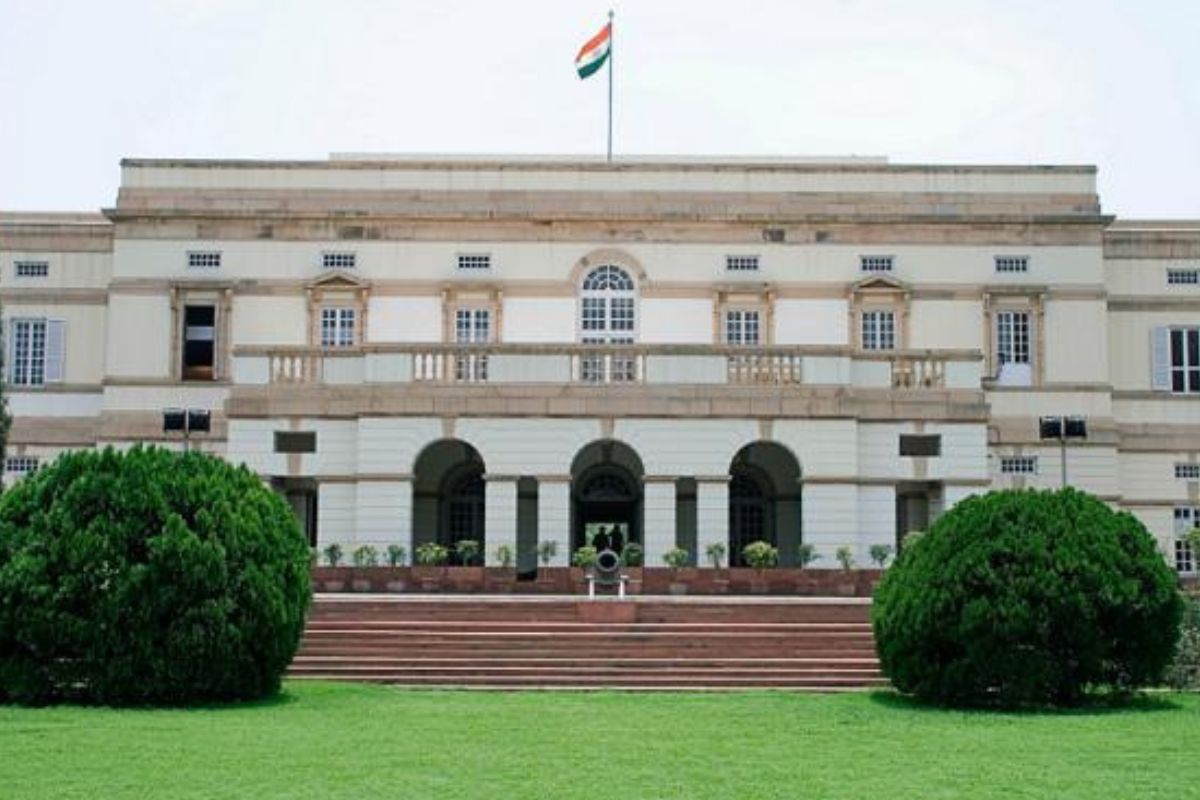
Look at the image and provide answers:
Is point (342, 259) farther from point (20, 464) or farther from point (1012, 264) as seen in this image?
point (1012, 264)

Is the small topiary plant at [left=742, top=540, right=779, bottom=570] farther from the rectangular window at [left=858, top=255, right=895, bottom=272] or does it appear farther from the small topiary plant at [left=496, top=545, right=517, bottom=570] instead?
the rectangular window at [left=858, top=255, right=895, bottom=272]

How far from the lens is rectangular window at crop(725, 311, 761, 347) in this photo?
4138 cm

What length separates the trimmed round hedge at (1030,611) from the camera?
65.7 ft

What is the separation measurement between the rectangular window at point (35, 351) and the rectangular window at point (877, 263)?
19.6 m

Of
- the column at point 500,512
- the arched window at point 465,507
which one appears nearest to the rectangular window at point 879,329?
the arched window at point 465,507

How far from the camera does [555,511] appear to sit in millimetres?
33625

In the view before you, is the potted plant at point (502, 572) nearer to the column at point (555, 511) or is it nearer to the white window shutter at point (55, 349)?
the column at point (555, 511)

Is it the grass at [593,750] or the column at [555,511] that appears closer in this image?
the grass at [593,750]

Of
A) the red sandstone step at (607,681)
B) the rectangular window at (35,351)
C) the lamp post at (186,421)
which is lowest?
the red sandstone step at (607,681)

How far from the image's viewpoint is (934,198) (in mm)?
41938

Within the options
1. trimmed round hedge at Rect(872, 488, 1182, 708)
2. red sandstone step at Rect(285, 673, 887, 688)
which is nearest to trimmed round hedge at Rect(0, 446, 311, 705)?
red sandstone step at Rect(285, 673, 887, 688)

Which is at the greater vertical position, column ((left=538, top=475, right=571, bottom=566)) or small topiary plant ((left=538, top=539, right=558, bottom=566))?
column ((left=538, top=475, right=571, bottom=566))

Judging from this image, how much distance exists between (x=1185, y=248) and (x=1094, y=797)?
32052mm

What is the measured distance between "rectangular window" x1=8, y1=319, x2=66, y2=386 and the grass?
23.7m
